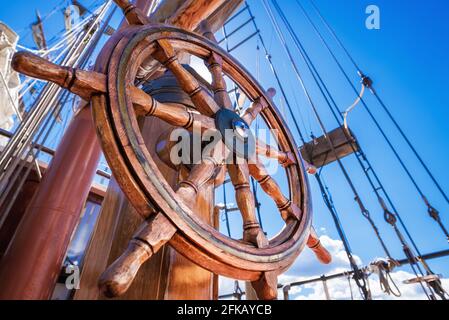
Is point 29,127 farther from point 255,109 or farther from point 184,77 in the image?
point 255,109

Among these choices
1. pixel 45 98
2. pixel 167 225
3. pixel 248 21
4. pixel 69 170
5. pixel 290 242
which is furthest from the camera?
pixel 248 21

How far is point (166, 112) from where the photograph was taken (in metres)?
0.72

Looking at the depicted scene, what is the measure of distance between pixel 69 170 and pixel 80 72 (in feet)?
2.52

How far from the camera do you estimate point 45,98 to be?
51.6 inches

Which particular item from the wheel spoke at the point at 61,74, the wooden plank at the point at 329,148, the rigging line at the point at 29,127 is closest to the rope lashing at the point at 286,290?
the wooden plank at the point at 329,148

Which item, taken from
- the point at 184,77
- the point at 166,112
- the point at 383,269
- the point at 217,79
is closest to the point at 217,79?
the point at 217,79

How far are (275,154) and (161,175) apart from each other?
1.76ft

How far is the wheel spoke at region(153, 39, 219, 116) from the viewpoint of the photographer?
83 centimetres

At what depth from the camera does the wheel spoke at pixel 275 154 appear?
0.95 m

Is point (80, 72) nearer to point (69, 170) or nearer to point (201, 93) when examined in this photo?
point (201, 93)

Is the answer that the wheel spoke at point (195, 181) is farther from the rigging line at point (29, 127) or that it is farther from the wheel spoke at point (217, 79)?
the rigging line at point (29, 127)

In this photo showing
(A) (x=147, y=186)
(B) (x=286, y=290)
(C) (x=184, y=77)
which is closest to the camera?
(A) (x=147, y=186)

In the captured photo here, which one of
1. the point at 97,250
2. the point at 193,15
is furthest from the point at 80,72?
the point at 193,15

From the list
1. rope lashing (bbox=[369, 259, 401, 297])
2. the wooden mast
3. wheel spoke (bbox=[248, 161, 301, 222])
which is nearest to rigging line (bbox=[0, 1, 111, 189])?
the wooden mast
